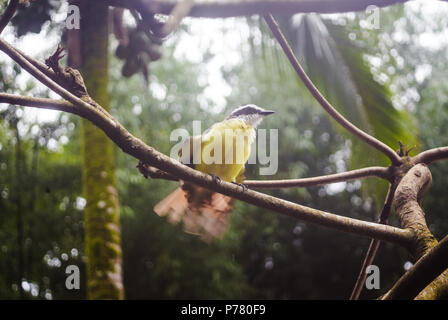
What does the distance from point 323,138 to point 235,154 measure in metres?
3.31

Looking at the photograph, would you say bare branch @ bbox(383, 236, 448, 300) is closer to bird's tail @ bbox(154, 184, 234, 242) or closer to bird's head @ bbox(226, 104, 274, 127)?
bird's tail @ bbox(154, 184, 234, 242)

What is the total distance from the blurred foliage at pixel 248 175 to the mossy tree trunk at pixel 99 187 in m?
0.39

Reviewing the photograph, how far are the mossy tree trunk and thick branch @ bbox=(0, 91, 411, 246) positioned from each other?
27.5 inches

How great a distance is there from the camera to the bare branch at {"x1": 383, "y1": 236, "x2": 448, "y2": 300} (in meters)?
0.82

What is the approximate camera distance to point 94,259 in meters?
1.66

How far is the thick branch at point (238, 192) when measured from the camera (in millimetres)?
969

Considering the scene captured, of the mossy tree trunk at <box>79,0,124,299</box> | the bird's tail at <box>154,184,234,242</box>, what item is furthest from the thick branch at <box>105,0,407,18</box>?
the bird's tail at <box>154,184,234,242</box>

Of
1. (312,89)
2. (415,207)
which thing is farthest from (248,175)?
(415,207)

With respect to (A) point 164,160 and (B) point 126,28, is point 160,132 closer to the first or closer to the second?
(B) point 126,28

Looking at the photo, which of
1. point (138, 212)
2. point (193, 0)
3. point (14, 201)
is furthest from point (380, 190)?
point (138, 212)

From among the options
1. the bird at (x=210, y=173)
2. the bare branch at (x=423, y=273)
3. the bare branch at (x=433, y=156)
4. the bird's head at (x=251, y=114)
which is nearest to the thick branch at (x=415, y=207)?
the bare branch at (x=433, y=156)

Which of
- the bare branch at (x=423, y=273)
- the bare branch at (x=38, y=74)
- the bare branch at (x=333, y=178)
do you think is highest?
the bare branch at (x=38, y=74)

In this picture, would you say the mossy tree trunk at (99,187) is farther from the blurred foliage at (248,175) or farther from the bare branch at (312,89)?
the bare branch at (312,89)

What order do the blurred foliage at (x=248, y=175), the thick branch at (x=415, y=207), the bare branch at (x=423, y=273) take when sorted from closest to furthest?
the bare branch at (x=423, y=273), the thick branch at (x=415, y=207), the blurred foliage at (x=248, y=175)
